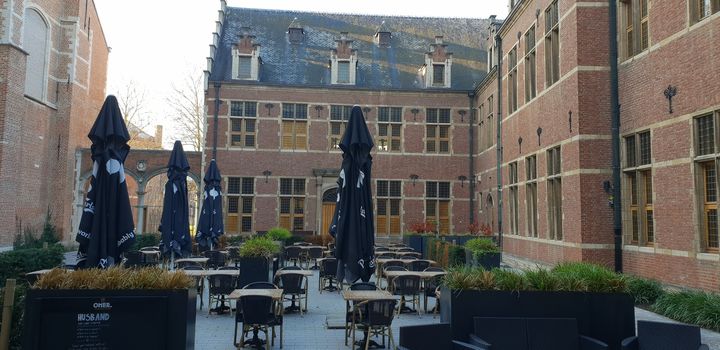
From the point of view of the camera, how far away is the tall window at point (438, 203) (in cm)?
2520

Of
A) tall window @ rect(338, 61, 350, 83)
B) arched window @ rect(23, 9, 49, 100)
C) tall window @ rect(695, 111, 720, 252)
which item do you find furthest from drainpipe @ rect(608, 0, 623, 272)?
arched window @ rect(23, 9, 49, 100)

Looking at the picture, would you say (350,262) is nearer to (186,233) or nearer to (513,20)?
(186,233)

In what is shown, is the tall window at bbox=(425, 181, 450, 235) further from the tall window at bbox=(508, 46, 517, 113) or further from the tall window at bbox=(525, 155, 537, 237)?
the tall window at bbox=(525, 155, 537, 237)

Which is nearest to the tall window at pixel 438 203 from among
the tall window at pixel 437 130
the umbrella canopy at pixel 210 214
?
the tall window at pixel 437 130

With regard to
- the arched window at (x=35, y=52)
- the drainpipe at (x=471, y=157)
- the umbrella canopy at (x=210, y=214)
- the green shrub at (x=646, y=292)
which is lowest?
the green shrub at (x=646, y=292)

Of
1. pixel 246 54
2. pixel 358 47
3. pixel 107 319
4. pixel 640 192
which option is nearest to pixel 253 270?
pixel 107 319

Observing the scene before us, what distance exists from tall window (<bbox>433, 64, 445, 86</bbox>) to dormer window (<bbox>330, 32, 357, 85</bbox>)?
3769 mm

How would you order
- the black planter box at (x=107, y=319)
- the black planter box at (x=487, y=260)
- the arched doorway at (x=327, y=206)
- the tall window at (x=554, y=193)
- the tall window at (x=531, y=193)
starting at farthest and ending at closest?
the arched doorway at (x=327, y=206) → the tall window at (x=531, y=193) → the tall window at (x=554, y=193) → the black planter box at (x=487, y=260) → the black planter box at (x=107, y=319)

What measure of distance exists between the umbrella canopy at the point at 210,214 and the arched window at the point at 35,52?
9.86m

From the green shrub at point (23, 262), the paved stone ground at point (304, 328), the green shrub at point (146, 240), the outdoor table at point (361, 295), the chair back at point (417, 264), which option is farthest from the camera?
the green shrub at point (146, 240)

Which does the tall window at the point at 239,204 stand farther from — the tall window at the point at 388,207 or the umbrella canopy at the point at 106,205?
the umbrella canopy at the point at 106,205

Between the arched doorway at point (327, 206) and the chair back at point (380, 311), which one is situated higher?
the arched doorway at point (327, 206)

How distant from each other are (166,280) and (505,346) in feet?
11.3

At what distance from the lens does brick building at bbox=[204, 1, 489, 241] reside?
80.5ft
